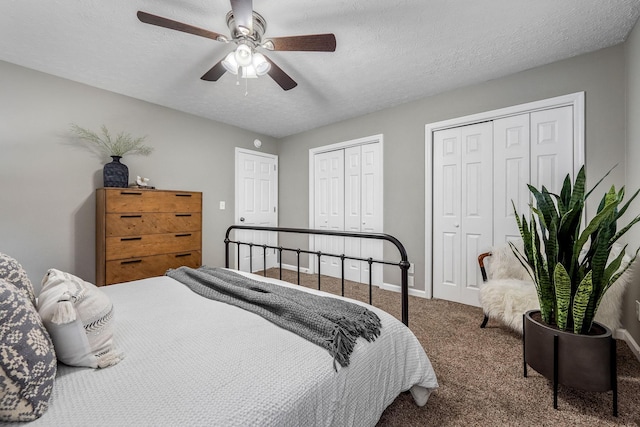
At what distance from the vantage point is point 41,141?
2.57 m

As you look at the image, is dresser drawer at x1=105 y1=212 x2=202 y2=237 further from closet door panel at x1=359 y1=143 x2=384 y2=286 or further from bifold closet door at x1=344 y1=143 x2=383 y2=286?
closet door panel at x1=359 y1=143 x2=384 y2=286

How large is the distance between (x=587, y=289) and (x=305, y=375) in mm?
1457

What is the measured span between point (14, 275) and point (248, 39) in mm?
1698

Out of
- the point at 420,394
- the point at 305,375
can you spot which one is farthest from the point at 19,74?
the point at 420,394

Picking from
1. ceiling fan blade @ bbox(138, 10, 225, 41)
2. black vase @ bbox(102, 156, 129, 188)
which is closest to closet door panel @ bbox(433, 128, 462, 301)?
ceiling fan blade @ bbox(138, 10, 225, 41)

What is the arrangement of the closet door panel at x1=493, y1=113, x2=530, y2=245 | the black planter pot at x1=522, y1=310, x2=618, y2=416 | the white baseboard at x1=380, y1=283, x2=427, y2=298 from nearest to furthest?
the black planter pot at x1=522, y1=310, x2=618, y2=416, the closet door panel at x1=493, y1=113, x2=530, y2=245, the white baseboard at x1=380, y1=283, x2=427, y2=298

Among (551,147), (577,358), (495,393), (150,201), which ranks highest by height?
(551,147)

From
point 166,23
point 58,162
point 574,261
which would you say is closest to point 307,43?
point 166,23

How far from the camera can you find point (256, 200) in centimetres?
448

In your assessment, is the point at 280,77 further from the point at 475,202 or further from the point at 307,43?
the point at 475,202

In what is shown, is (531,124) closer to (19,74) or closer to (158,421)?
(158,421)

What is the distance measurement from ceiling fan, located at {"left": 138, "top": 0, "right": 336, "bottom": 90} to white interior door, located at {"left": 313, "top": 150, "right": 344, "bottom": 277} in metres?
2.11

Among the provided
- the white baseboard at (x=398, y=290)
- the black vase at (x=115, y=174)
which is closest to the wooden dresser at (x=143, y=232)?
the black vase at (x=115, y=174)

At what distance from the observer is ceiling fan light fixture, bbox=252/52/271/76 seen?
1.88m
